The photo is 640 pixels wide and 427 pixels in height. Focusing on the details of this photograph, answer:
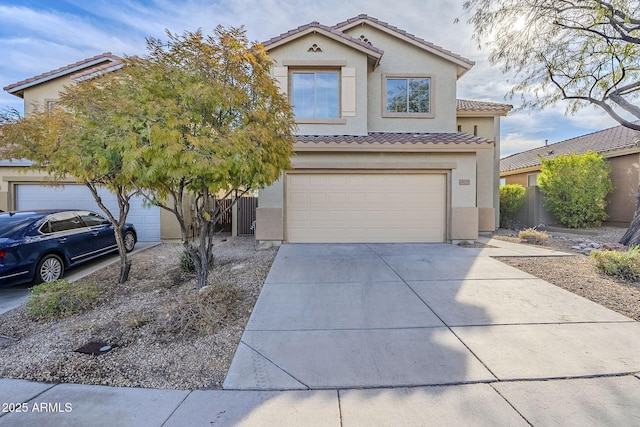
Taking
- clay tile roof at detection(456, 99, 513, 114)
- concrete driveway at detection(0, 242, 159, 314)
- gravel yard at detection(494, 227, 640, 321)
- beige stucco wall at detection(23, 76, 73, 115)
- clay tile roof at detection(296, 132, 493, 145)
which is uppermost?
beige stucco wall at detection(23, 76, 73, 115)

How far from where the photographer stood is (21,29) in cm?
898

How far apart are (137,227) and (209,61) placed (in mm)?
9082

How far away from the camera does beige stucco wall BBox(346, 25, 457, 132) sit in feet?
37.5

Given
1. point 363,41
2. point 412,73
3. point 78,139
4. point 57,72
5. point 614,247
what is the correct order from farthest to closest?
point 57,72, point 412,73, point 363,41, point 614,247, point 78,139

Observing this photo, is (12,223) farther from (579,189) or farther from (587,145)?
(587,145)

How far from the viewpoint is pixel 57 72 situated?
12180mm

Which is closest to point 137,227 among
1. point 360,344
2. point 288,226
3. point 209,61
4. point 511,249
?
point 288,226

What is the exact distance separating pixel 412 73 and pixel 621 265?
884 cm

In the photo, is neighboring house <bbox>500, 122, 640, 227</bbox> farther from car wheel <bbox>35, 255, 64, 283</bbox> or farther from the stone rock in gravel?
car wheel <bbox>35, 255, 64, 283</bbox>

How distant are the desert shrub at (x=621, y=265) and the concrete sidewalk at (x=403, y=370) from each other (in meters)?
1.88

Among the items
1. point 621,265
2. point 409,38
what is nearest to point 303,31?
point 409,38

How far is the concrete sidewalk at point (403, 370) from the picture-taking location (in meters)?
2.65

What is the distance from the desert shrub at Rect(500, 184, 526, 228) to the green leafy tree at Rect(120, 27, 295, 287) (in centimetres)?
1418

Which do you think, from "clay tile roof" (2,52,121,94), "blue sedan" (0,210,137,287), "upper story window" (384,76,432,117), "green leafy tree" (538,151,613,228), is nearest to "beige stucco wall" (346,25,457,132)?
"upper story window" (384,76,432,117)
